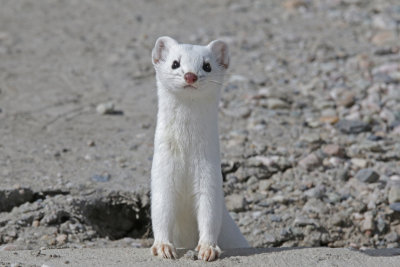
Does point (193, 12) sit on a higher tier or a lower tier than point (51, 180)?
higher

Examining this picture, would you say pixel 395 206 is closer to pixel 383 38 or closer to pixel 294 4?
pixel 383 38

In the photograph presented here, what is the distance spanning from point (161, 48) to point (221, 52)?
341 millimetres

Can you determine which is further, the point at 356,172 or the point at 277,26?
the point at 277,26

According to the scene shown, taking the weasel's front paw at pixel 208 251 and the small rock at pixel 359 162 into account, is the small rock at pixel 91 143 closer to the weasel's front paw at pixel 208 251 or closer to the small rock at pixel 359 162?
the small rock at pixel 359 162

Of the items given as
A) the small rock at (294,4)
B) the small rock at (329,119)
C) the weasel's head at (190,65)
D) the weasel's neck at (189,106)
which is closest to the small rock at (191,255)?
the weasel's neck at (189,106)

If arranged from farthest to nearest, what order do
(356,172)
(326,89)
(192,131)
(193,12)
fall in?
(193,12) < (326,89) < (356,172) < (192,131)

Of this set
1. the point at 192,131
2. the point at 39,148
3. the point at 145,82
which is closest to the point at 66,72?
the point at 145,82

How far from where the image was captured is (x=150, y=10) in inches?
392

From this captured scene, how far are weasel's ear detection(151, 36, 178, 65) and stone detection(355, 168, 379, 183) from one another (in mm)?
2403

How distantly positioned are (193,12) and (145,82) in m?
2.70

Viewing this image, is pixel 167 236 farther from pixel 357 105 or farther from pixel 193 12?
pixel 193 12

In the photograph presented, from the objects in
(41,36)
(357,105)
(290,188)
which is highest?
(41,36)

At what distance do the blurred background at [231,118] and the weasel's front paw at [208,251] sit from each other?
4.02 feet

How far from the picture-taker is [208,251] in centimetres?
359
